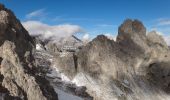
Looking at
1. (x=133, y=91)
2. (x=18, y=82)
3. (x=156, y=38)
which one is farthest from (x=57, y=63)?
(x=156, y=38)

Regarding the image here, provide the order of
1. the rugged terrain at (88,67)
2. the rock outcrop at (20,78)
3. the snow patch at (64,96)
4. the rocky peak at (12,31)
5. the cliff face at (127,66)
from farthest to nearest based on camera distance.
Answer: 1. the cliff face at (127,66)
2. the snow patch at (64,96)
3. the rocky peak at (12,31)
4. the rugged terrain at (88,67)
5. the rock outcrop at (20,78)

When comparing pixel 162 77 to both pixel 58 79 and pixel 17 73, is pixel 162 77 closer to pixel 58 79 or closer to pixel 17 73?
pixel 58 79

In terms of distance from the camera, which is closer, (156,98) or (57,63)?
(57,63)

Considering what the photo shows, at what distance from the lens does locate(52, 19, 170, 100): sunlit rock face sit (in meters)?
88.1

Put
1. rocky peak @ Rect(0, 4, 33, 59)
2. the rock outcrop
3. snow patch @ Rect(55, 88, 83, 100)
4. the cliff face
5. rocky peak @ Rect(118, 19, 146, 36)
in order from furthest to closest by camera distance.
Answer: rocky peak @ Rect(118, 19, 146, 36), the cliff face, snow patch @ Rect(55, 88, 83, 100), rocky peak @ Rect(0, 4, 33, 59), the rock outcrop

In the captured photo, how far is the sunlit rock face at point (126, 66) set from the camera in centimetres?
8812

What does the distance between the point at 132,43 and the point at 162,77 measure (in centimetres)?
1443

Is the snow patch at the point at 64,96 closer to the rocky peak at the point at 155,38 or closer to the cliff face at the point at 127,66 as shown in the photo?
the cliff face at the point at 127,66

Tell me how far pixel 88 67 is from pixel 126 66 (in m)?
15.1

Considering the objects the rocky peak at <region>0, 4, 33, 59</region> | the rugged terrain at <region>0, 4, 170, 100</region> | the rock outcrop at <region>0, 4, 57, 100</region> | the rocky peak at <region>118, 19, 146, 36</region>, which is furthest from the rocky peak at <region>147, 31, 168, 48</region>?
the rock outcrop at <region>0, 4, 57, 100</region>

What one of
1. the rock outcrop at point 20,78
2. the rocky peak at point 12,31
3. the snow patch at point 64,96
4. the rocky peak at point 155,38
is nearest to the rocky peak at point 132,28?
the rocky peak at point 155,38

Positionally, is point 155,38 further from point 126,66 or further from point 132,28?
point 126,66

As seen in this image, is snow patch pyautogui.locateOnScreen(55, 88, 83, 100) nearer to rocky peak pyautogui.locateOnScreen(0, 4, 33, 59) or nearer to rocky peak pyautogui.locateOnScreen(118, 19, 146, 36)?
rocky peak pyautogui.locateOnScreen(0, 4, 33, 59)

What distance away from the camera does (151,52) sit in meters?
119
